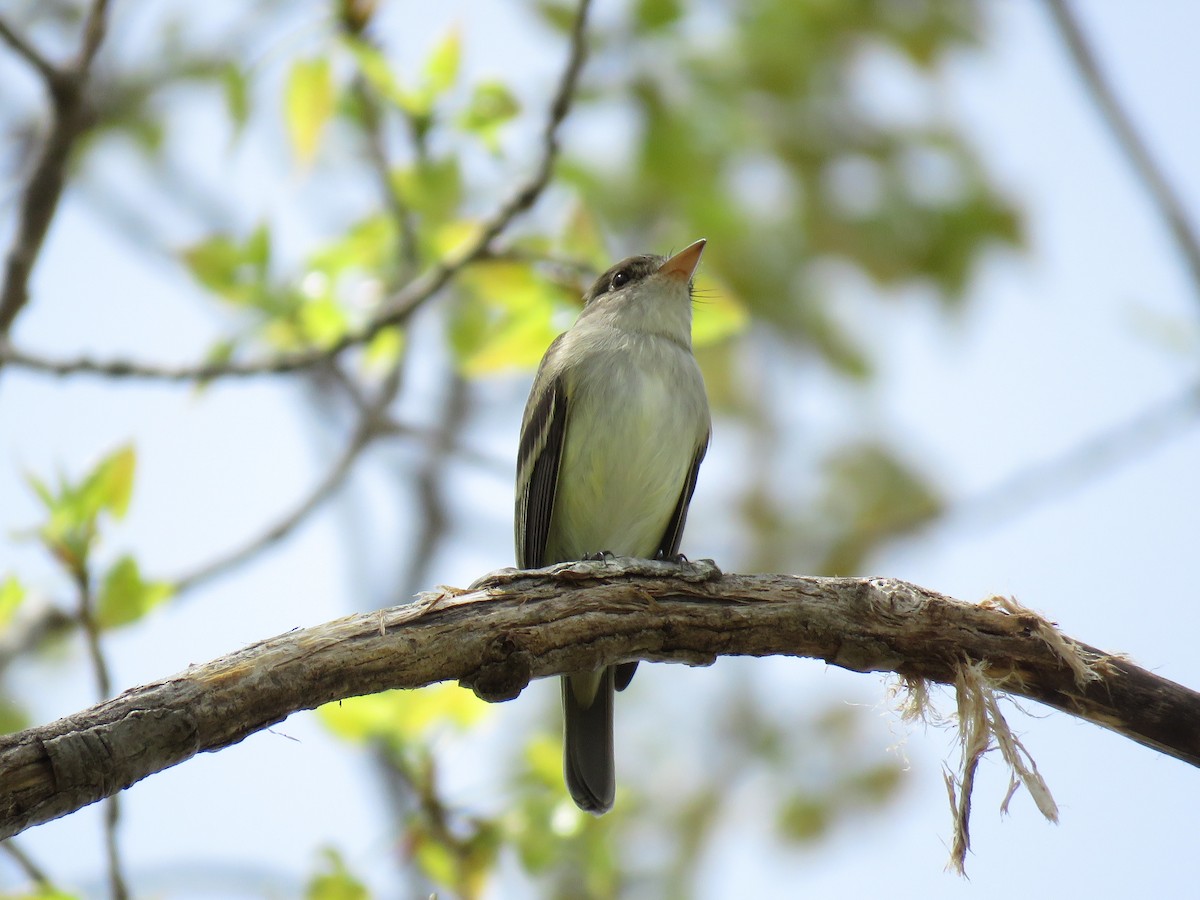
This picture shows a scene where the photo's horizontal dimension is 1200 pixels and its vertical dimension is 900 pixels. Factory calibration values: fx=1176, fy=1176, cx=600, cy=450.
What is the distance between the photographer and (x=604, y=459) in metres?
4.49

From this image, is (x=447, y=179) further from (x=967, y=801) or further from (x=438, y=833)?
(x=967, y=801)

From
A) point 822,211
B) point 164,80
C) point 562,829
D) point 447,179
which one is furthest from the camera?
point 822,211

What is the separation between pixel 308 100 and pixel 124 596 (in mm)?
1809

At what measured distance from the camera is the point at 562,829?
148 inches

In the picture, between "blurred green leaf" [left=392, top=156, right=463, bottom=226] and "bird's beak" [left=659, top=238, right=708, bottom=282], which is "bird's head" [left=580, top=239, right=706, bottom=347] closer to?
"bird's beak" [left=659, top=238, right=708, bottom=282]

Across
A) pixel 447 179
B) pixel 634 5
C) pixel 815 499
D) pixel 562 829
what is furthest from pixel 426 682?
pixel 815 499

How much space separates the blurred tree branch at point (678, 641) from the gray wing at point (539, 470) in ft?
4.69

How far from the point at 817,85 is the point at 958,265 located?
1.40m

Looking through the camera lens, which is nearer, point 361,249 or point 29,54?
point 29,54

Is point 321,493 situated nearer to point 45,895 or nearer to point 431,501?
point 45,895

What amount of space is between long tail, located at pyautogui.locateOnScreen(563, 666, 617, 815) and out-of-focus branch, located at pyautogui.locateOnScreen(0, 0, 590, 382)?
1485 millimetres

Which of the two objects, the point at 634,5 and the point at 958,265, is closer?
the point at 634,5

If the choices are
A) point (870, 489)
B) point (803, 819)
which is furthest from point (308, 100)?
point (803, 819)

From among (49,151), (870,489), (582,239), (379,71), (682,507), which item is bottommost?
(682,507)
